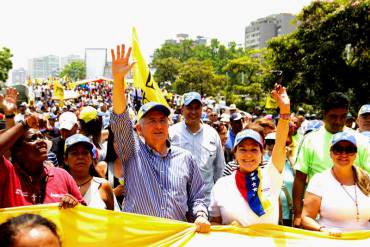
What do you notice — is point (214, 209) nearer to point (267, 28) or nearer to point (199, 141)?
point (199, 141)

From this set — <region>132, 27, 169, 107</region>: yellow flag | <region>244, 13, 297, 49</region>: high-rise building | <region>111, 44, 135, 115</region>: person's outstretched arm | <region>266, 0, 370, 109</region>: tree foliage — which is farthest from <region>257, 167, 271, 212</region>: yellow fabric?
<region>244, 13, 297, 49</region>: high-rise building

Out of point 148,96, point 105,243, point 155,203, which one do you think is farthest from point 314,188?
point 148,96

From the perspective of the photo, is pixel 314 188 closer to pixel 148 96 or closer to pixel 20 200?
pixel 20 200

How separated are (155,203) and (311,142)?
1.66 metres

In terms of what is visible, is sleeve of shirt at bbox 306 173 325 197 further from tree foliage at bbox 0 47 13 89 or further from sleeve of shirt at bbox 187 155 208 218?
tree foliage at bbox 0 47 13 89

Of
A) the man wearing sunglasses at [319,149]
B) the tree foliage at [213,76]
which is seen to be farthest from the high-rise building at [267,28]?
the man wearing sunglasses at [319,149]

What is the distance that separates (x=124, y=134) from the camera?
313cm

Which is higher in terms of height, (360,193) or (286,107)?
(286,107)

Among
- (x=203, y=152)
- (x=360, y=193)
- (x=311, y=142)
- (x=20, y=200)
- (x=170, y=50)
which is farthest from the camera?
(x=170, y=50)

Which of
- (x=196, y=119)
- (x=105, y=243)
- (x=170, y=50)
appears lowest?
(x=105, y=243)

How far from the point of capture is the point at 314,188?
3508 millimetres

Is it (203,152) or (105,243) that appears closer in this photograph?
(105,243)

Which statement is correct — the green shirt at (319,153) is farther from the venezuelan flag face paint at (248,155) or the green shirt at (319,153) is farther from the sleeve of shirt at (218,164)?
the sleeve of shirt at (218,164)

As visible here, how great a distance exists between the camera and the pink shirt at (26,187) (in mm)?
2852
